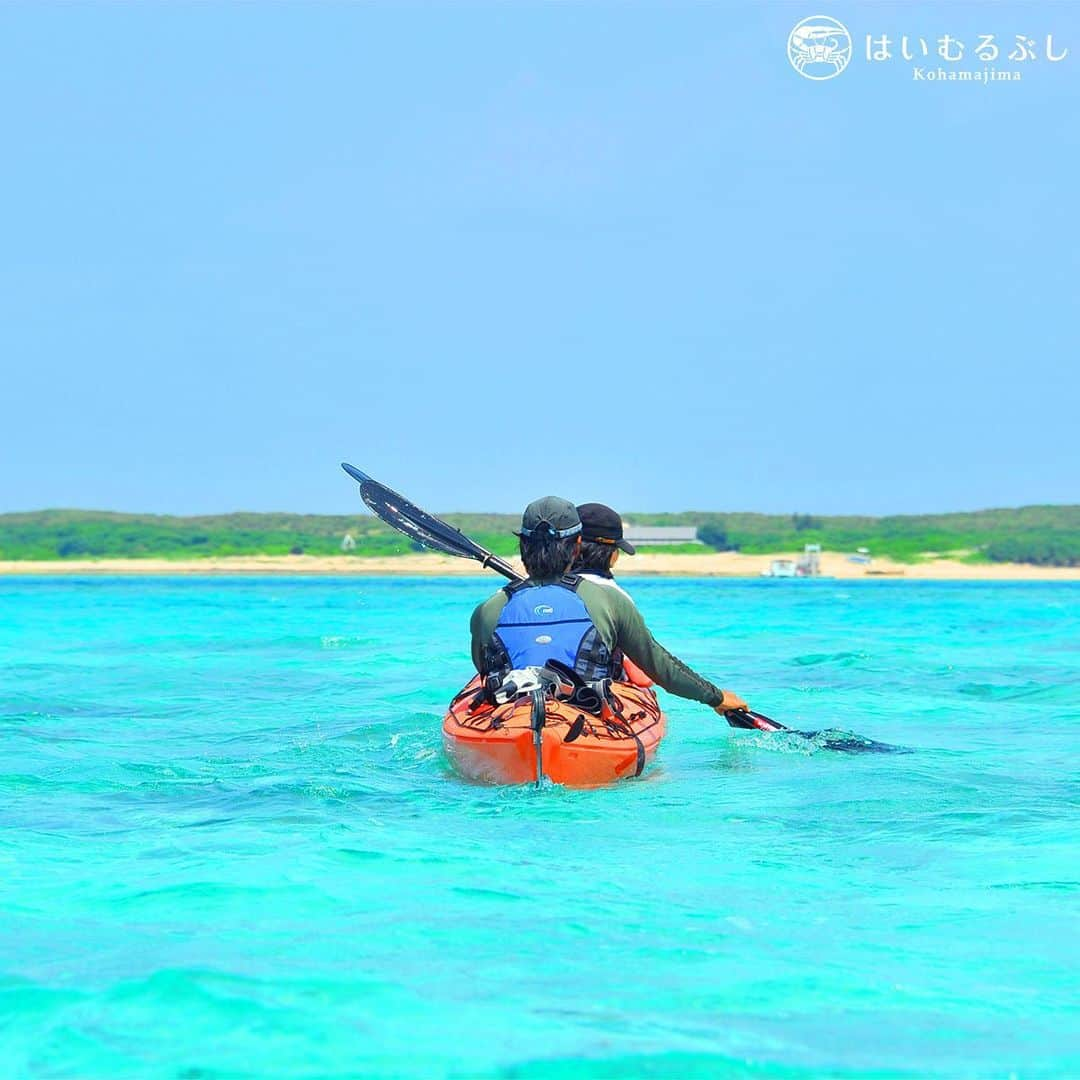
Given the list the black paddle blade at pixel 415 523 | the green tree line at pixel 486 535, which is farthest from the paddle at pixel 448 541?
the green tree line at pixel 486 535

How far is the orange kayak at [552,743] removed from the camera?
28.7ft

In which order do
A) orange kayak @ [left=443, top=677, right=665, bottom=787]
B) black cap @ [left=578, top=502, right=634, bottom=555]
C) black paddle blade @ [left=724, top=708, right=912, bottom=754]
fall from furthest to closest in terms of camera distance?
black paddle blade @ [left=724, top=708, right=912, bottom=754]
black cap @ [left=578, top=502, right=634, bottom=555]
orange kayak @ [left=443, top=677, right=665, bottom=787]

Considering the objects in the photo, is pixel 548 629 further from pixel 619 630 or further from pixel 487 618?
pixel 619 630

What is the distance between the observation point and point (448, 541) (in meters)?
12.7

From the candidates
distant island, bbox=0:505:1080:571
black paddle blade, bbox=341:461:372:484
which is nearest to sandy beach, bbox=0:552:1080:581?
distant island, bbox=0:505:1080:571

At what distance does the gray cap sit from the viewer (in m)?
9.23

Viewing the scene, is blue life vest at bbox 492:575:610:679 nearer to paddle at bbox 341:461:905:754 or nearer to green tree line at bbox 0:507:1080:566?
paddle at bbox 341:461:905:754

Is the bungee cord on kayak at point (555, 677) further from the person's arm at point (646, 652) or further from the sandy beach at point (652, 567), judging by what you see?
the sandy beach at point (652, 567)

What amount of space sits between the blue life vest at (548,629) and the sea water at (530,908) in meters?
0.91

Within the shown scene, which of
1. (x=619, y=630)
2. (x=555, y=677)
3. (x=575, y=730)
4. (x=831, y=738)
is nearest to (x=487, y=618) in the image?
(x=555, y=677)

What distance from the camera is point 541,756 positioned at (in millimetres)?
8656

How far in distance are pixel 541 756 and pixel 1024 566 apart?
114555 millimetres

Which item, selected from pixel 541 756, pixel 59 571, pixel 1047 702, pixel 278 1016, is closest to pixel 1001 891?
pixel 541 756

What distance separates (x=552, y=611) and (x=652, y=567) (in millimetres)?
114479
